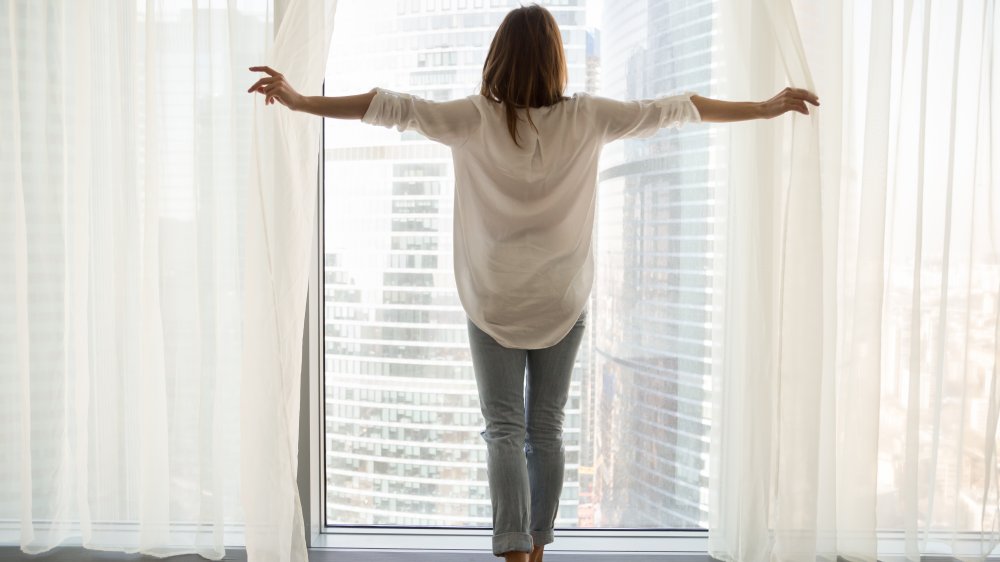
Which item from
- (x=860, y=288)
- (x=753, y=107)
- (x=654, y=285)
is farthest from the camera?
(x=654, y=285)

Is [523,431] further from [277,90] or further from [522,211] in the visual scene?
[277,90]

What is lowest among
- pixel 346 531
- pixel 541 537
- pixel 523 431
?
pixel 346 531

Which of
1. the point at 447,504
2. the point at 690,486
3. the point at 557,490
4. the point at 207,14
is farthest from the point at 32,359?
the point at 690,486

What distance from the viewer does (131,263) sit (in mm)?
1735

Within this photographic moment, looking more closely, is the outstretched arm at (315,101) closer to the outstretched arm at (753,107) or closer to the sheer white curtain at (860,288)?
the outstretched arm at (753,107)

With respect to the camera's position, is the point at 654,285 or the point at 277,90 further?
the point at 654,285

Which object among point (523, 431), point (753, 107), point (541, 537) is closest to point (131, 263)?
point (523, 431)

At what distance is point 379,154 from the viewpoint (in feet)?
6.44

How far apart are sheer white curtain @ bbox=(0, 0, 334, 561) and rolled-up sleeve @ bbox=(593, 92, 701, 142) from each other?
735 millimetres

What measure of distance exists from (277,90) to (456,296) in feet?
2.60

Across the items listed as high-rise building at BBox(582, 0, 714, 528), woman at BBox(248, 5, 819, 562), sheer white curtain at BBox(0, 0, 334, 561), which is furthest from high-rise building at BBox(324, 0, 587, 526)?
woman at BBox(248, 5, 819, 562)

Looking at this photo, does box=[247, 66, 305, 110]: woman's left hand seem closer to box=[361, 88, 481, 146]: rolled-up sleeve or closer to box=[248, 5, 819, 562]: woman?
box=[248, 5, 819, 562]: woman

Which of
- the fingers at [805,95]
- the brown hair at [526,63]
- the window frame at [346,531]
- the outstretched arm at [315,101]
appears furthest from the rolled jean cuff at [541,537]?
the fingers at [805,95]

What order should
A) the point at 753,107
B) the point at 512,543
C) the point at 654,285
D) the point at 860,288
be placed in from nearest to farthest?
the point at 512,543, the point at 753,107, the point at 860,288, the point at 654,285
